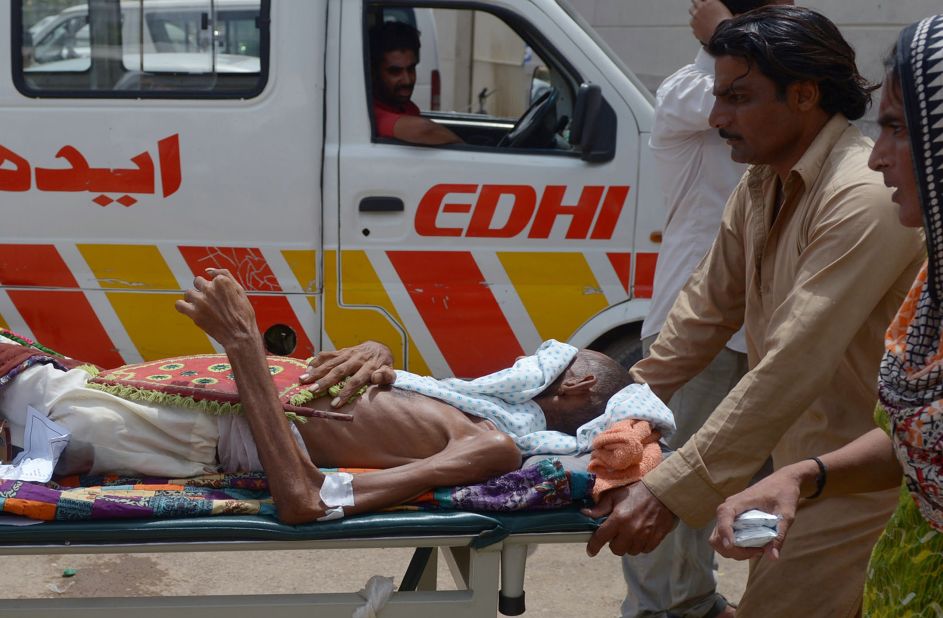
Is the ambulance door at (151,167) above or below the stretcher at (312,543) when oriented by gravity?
above

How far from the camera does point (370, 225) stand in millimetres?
4449

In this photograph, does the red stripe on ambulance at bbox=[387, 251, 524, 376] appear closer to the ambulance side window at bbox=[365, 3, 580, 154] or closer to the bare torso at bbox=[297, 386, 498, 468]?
the ambulance side window at bbox=[365, 3, 580, 154]

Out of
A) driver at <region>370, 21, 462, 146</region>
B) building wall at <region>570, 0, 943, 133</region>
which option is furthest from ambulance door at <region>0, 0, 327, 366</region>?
building wall at <region>570, 0, 943, 133</region>

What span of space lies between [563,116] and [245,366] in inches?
101

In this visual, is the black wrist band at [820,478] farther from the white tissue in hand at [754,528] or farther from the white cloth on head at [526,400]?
the white cloth on head at [526,400]

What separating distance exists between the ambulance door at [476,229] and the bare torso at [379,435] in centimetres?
157

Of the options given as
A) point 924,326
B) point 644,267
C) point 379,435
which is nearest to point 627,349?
point 644,267

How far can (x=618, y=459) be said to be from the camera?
8.38 feet

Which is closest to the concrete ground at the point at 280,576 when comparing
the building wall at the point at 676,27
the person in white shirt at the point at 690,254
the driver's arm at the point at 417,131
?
the person in white shirt at the point at 690,254

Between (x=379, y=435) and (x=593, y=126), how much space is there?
1.94 metres

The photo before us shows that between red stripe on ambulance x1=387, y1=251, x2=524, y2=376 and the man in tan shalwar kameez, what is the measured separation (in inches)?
75.1

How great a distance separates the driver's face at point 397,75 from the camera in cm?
466

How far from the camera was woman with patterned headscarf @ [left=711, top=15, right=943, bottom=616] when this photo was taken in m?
1.57

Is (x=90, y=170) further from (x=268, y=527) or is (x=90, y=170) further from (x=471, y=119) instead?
(x=268, y=527)
